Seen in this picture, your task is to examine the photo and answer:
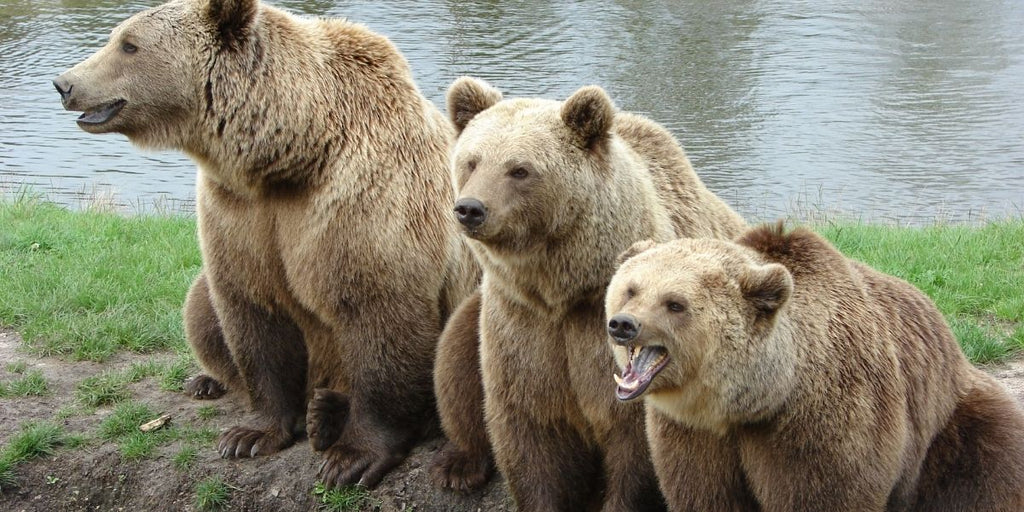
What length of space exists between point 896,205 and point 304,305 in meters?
10.1

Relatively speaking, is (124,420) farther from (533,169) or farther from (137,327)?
(533,169)

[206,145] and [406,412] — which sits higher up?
[206,145]

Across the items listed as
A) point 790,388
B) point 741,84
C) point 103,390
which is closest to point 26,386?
point 103,390

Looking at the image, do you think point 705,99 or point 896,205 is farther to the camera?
point 705,99

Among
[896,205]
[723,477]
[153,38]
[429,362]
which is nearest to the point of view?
[723,477]

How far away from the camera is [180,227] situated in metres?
10.8

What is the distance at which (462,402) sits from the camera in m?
5.80

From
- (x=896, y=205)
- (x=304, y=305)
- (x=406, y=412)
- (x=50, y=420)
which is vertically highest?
(x=304, y=305)

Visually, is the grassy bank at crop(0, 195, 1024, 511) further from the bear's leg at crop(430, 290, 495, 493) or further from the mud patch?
the bear's leg at crop(430, 290, 495, 493)

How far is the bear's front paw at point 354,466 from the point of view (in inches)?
236

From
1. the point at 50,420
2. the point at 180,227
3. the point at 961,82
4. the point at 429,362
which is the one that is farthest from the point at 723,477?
the point at 961,82

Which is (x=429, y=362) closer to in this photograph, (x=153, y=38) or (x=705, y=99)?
(x=153, y=38)

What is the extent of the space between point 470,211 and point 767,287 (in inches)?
47.2

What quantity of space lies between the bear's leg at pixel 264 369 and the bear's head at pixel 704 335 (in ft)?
8.40
